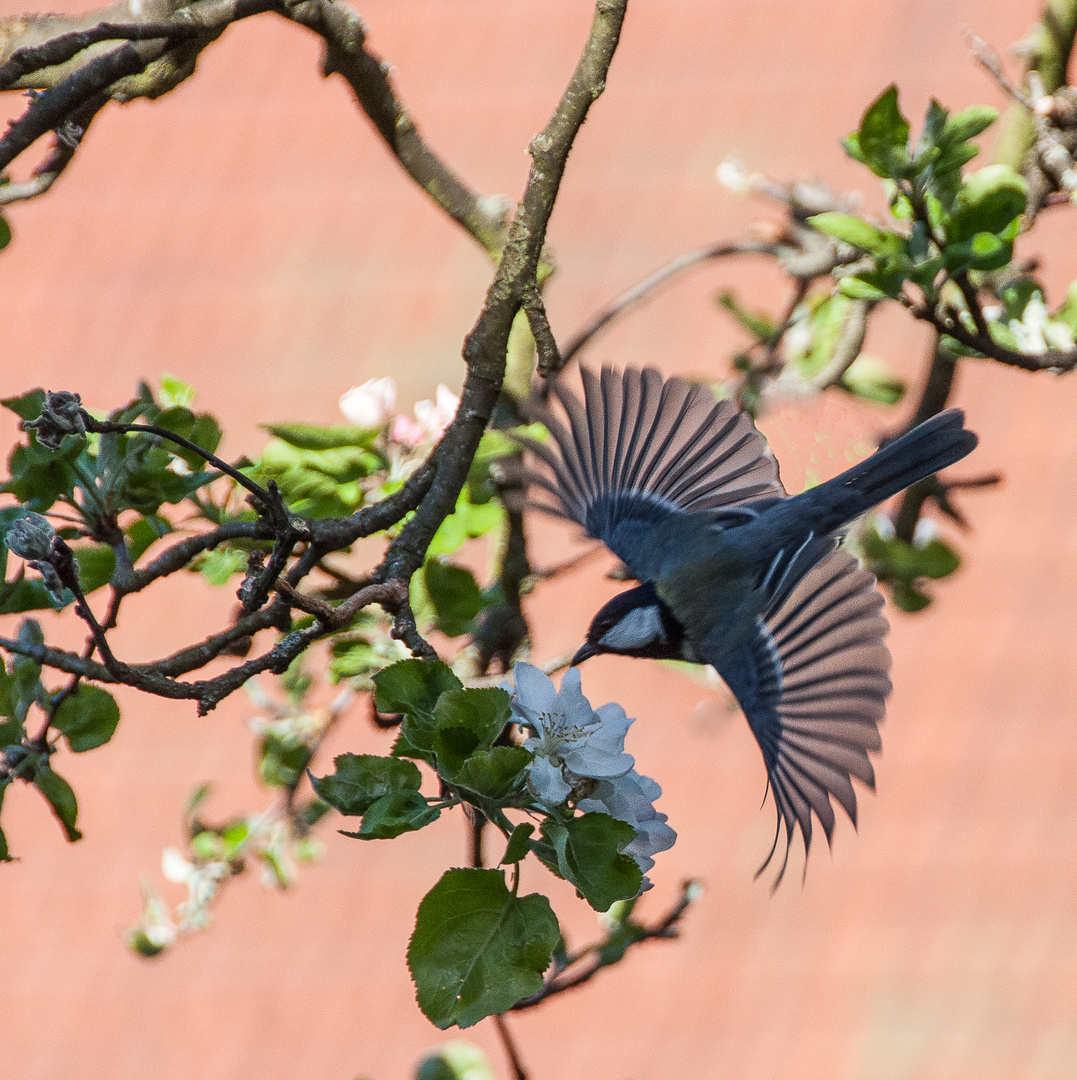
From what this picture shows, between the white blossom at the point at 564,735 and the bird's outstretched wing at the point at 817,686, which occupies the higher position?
the bird's outstretched wing at the point at 817,686

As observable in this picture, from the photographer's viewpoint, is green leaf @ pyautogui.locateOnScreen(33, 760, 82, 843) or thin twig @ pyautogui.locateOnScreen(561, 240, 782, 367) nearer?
green leaf @ pyautogui.locateOnScreen(33, 760, 82, 843)

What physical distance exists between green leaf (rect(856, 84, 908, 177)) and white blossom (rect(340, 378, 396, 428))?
49cm

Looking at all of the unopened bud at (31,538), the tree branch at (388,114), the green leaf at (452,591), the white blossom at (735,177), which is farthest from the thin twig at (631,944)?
the white blossom at (735,177)

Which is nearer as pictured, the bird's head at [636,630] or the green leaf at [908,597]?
the bird's head at [636,630]

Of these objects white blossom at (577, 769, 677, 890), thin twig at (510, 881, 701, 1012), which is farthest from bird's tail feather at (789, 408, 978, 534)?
white blossom at (577, 769, 677, 890)

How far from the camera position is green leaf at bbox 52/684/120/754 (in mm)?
841

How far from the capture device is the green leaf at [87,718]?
0.84 m

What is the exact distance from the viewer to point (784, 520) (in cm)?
137

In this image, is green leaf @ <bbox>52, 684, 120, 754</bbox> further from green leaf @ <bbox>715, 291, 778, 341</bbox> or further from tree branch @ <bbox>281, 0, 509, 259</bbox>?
green leaf @ <bbox>715, 291, 778, 341</bbox>

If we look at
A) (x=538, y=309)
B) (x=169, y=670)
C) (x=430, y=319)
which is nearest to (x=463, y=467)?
(x=538, y=309)

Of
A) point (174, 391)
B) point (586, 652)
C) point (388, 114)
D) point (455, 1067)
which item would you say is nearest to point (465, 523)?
point (586, 652)

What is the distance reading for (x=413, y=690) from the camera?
76cm

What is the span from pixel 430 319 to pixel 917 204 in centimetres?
198

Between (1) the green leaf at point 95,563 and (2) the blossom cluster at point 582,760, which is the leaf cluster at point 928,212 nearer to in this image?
(2) the blossom cluster at point 582,760
